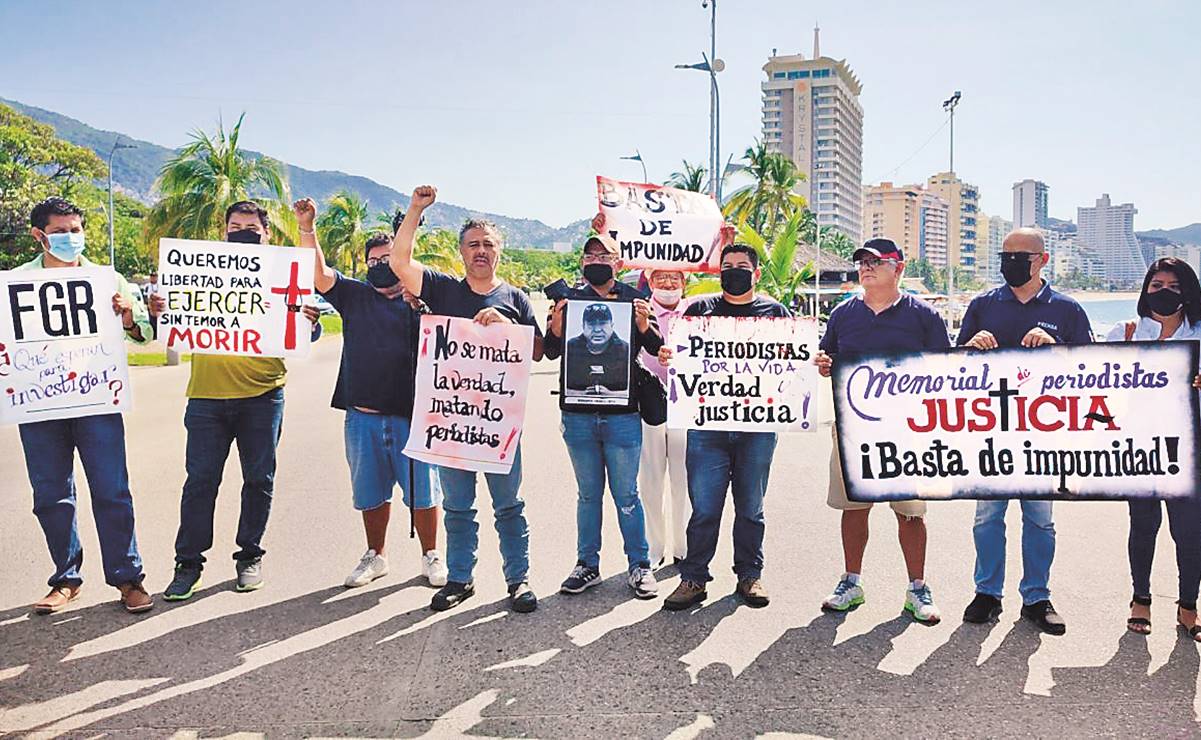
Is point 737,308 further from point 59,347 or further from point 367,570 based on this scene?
point 59,347

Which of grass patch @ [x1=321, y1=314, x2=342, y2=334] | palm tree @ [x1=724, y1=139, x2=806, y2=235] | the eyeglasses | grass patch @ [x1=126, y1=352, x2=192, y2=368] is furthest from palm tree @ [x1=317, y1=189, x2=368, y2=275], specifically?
the eyeglasses

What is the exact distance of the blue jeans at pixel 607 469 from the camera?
217 inches

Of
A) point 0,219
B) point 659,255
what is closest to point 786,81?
point 0,219

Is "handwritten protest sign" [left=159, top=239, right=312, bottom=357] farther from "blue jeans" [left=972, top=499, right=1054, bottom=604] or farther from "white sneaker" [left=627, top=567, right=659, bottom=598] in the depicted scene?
"blue jeans" [left=972, top=499, right=1054, bottom=604]

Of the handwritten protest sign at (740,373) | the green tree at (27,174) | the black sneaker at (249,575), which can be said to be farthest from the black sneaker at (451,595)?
the green tree at (27,174)

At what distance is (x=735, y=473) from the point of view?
5500 millimetres

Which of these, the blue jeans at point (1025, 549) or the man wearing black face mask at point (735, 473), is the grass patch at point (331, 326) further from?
the blue jeans at point (1025, 549)

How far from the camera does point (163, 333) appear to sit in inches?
223

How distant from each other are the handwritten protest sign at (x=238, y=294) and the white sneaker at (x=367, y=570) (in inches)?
51.2

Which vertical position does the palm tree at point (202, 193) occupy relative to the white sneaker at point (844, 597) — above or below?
above

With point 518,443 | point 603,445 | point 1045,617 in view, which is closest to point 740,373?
point 603,445

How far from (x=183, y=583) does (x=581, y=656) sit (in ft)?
7.87

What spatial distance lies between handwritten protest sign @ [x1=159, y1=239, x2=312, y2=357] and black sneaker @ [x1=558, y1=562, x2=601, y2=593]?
2.07 m

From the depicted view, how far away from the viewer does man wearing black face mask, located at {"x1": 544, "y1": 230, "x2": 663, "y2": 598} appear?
18.0ft
